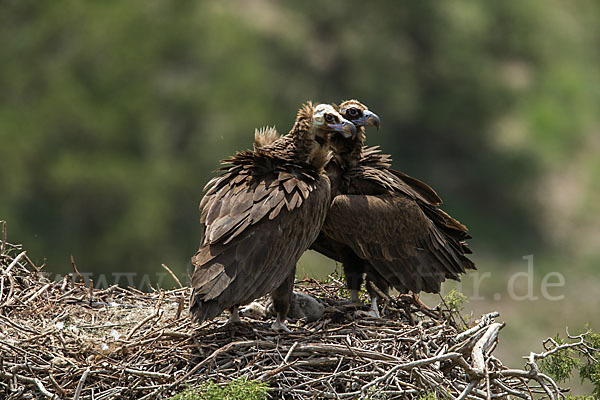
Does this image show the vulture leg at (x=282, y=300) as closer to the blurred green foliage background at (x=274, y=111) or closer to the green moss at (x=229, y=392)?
the green moss at (x=229, y=392)

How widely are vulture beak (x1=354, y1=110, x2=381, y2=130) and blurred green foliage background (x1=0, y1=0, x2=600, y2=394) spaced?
443 inches

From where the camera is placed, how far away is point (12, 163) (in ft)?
78.8

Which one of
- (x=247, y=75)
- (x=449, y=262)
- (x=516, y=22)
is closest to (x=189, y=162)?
(x=247, y=75)

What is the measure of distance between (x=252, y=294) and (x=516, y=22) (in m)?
27.6

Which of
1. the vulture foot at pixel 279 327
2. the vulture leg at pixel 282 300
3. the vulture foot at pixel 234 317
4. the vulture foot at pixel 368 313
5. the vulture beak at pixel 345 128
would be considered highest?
the vulture beak at pixel 345 128

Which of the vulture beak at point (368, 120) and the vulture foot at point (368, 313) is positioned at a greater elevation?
the vulture beak at point (368, 120)

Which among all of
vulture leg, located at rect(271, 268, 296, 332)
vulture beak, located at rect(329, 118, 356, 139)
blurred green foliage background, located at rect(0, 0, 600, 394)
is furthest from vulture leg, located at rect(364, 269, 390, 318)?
blurred green foliage background, located at rect(0, 0, 600, 394)

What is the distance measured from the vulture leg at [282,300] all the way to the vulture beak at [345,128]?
1174 millimetres

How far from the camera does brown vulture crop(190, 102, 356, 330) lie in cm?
682

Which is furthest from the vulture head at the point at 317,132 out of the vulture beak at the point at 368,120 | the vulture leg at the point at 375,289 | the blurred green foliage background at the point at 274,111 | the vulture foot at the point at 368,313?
the blurred green foliage background at the point at 274,111

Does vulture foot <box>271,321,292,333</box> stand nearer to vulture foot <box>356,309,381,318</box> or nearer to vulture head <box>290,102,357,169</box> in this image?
vulture foot <box>356,309,381,318</box>

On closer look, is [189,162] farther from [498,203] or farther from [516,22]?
[516,22]

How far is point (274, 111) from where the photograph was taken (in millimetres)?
27656

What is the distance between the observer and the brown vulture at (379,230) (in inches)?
309
